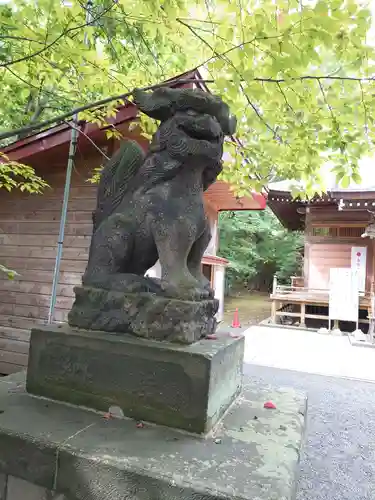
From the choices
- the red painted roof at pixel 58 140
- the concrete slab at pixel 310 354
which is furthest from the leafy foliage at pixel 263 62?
the concrete slab at pixel 310 354

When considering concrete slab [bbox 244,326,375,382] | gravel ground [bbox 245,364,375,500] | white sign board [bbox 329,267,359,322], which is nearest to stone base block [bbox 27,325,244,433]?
gravel ground [bbox 245,364,375,500]

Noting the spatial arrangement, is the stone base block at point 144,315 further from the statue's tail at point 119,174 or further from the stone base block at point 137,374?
the statue's tail at point 119,174

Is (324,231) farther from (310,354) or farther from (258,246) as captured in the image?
(258,246)

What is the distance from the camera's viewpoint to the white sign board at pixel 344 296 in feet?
34.7

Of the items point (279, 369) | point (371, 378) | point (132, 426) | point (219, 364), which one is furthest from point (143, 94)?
point (371, 378)

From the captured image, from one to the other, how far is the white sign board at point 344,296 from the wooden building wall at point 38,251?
26.7 ft

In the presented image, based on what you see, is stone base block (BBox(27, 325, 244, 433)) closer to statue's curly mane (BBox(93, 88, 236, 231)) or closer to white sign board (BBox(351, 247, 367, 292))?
statue's curly mane (BBox(93, 88, 236, 231))

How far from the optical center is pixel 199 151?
2.12m

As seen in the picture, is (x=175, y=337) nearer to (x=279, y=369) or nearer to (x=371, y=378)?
(x=279, y=369)

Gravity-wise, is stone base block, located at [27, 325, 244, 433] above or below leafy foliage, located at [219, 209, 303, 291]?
below

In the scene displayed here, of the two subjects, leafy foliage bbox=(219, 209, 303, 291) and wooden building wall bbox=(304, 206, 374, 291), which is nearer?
wooden building wall bbox=(304, 206, 374, 291)

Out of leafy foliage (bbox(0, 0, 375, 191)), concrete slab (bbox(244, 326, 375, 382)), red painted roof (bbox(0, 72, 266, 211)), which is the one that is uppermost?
red painted roof (bbox(0, 72, 266, 211))

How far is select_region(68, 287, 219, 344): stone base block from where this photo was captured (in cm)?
193

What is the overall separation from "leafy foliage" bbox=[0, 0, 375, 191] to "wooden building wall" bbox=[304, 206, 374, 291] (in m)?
9.95
